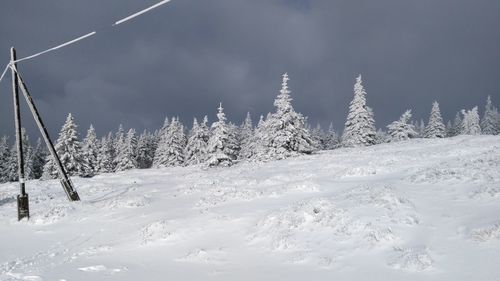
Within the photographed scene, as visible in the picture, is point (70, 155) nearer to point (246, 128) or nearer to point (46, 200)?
point (46, 200)

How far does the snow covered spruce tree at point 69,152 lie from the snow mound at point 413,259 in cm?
5388

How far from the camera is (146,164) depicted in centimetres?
9569

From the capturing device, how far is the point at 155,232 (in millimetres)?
12953

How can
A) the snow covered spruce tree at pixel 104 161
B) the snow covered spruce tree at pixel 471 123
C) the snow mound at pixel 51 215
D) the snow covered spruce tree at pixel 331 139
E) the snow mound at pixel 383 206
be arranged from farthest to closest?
the snow covered spruce tree at pixel 331 139 < the snow covered spruce tree at pixel 471 123 < the snow covered spruce tree at pixel 104 161 < the snow mound at pixel 51 215 < the snow mound at pixel 383 206

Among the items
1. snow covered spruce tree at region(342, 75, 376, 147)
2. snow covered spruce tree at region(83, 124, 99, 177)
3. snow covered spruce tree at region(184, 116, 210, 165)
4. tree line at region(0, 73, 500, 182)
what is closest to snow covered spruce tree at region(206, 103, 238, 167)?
tree line at region(0, 73, 500, 182)

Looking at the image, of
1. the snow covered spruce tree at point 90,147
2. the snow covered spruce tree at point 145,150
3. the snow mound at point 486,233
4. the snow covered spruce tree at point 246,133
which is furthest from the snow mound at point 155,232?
the snow covered spruce tree at point 145,150

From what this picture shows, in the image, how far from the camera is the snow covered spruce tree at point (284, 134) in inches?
1673

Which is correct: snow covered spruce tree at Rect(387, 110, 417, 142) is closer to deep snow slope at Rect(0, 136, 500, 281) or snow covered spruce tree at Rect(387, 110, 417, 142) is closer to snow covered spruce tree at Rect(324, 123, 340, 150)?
snow covered spruce tree at Rect(324, 123, 340, 150)

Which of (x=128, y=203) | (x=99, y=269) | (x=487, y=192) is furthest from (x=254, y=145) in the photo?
(x=99, y=269)

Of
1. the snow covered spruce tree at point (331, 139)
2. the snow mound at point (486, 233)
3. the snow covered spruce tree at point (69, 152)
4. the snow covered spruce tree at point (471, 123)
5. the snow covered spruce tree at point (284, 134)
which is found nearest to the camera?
the snow mound at point (486, 233)

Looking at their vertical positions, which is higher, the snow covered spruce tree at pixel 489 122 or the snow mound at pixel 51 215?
→ the snow covered spruce tree at pixel 489 122

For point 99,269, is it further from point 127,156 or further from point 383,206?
point 127,156

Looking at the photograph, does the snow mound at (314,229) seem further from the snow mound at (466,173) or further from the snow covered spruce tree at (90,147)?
the snow covered spruce tree at (90,147)

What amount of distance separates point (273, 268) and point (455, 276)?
3833 mm
